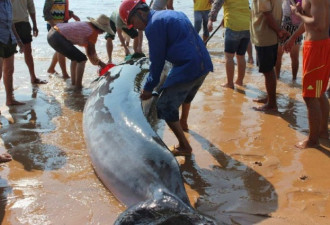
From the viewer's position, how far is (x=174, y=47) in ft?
14.2

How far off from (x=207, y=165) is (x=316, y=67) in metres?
1.70

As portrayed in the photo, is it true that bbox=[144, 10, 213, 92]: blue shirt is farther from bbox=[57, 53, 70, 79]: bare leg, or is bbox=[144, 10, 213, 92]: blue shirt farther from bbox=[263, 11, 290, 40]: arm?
bbox=[57, 53, 70, 79]: bare leg

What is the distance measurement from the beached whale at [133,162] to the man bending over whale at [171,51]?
1.20 ft

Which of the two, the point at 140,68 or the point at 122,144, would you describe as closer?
the point at 122,144

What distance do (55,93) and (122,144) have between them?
3.92 m

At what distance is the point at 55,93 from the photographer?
24.5ft

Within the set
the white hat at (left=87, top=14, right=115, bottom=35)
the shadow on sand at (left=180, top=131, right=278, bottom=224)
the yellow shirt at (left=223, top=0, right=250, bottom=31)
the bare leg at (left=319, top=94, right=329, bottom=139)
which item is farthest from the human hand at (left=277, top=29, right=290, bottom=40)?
the white hat at (left=87, top=14, right=115, bottom=35)

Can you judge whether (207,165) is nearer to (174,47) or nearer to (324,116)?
(174,47)

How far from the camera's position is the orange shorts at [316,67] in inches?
183

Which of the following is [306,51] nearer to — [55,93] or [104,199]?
[104,199]

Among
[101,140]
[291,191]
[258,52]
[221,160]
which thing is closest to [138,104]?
[101,140]

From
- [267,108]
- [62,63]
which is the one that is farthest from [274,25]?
[62,63]

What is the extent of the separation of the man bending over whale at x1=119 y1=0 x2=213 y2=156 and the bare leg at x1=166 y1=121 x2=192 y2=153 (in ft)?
0.04

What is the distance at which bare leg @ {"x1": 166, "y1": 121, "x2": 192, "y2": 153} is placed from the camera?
15.1ft
